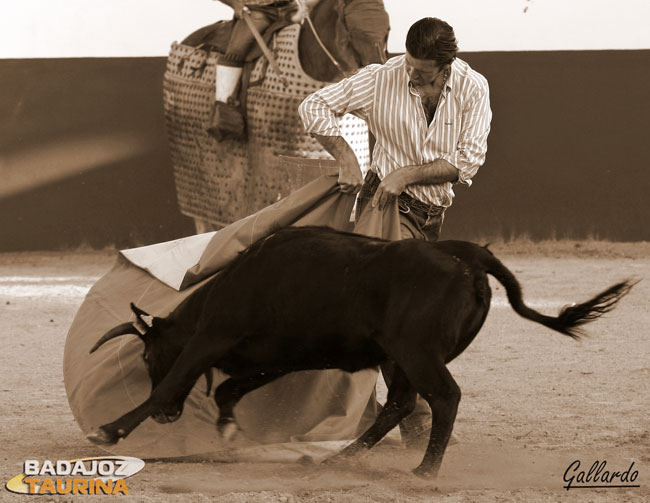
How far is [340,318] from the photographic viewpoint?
9.35 ft

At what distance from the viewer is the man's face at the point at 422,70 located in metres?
3.07

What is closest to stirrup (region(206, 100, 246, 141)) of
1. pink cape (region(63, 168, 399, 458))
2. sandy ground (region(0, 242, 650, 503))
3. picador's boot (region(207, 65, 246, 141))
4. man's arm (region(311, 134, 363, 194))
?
picador's boot (region(207, 65, 246, 141))

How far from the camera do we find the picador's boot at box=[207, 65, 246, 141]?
6.26 meters

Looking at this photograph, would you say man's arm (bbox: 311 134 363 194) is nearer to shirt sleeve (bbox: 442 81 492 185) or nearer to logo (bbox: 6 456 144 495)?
shirt sleeve (bbox: 442 81 492 185)

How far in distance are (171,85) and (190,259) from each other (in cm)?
354

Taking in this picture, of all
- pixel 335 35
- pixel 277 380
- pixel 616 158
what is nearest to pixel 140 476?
pixel 277 380

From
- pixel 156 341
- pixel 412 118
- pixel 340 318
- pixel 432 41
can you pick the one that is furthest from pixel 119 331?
pixel 432 41

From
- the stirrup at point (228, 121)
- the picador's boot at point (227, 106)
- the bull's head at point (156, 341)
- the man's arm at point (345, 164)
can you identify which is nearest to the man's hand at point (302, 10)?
the picador's boot at point (227, 106)

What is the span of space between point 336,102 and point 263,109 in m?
2.91

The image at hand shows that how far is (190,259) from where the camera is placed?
346 cm

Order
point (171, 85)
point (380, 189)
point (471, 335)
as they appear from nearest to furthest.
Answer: point (471, 335), point (380, 189), point (171, 85)

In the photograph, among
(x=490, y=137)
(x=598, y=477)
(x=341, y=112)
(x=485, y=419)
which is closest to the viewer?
(x=598, y=477)

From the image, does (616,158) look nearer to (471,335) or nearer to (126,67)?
(126,67)

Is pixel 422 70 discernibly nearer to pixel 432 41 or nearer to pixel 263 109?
pixel 432 41
